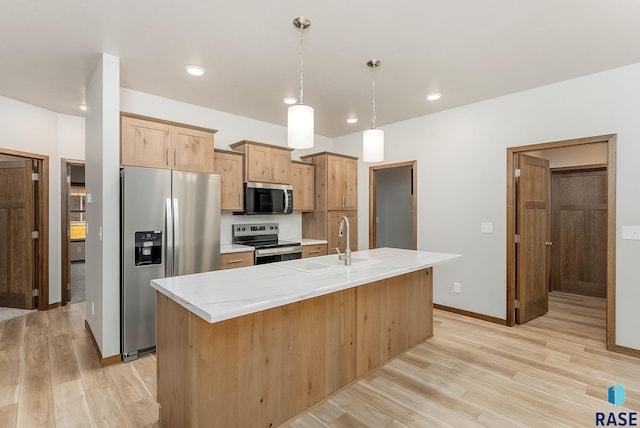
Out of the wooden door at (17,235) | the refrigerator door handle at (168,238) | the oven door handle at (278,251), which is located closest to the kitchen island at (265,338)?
the refrigerator door handle at (168,238)

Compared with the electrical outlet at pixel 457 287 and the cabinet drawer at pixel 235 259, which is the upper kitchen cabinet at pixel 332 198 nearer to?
the cabinet drawer at pixel 235 259

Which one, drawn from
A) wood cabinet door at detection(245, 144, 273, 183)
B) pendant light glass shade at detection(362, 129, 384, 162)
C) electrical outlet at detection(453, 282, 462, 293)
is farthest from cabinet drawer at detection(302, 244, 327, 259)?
pendant light glass shade at detection(362, 129, 384, 162)

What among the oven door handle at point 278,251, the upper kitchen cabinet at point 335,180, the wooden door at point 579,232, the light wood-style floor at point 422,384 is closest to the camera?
the light wood-style floor at point 422,384

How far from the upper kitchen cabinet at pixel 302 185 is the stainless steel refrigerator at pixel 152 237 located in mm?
1756

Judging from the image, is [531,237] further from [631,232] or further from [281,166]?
[281,166]

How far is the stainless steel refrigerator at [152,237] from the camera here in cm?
281

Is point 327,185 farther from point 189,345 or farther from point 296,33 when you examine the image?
point 189,345

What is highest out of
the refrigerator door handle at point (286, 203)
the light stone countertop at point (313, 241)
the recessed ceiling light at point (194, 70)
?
the recessed ceiling light at point (194, 70)

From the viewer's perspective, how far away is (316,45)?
8.52ft

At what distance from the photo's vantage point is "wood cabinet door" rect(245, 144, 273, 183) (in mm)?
4164

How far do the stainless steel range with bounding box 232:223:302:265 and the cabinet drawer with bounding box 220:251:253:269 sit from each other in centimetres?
10

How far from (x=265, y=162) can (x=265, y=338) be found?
2.90m

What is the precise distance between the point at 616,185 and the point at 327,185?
10.8ft

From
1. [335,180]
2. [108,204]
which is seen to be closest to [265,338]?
[108,204]
